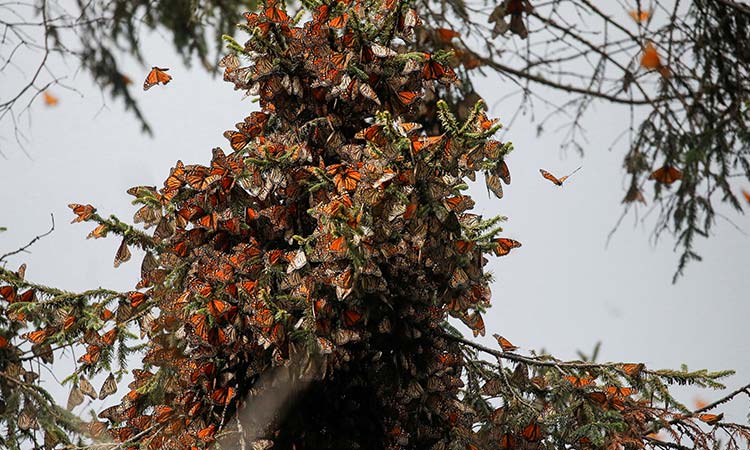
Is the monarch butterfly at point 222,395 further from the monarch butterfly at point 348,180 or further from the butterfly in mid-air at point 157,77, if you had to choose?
the butterfly in mid-air at point 157,77

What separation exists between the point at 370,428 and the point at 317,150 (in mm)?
793

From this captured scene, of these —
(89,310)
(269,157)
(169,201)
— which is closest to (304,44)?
(269,157)

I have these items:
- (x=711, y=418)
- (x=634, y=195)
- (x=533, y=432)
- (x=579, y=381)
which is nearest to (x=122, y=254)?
(x=533, y=432)

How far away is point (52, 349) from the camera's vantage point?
10.3 feet

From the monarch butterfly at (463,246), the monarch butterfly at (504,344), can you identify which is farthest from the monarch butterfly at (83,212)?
the monarch butterfly at (504,344)

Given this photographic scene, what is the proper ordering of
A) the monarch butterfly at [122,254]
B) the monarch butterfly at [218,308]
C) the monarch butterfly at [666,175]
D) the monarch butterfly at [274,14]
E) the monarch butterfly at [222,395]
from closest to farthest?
the monarch butterfly at [218,308]
the monarch butterfly at [222,395]
the monarch butterfly at [274,14]
the monarch butterfly at [122,254]
the monarch butterfly at [666,175]

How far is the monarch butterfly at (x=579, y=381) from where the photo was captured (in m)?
2.59

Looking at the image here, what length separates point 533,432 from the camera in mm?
2492

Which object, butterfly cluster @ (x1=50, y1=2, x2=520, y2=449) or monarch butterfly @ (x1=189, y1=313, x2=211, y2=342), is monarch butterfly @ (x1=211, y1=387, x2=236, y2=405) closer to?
butterfly cluster @ (x1=50, y1=2, x2=520, y2=449)

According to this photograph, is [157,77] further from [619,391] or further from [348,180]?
[619,391]

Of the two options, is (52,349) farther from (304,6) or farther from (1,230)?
(304,6)

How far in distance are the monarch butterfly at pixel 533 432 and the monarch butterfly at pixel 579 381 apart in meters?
0.20

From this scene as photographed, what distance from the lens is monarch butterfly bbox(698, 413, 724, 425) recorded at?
2617mm

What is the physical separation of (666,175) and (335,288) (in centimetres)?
315
